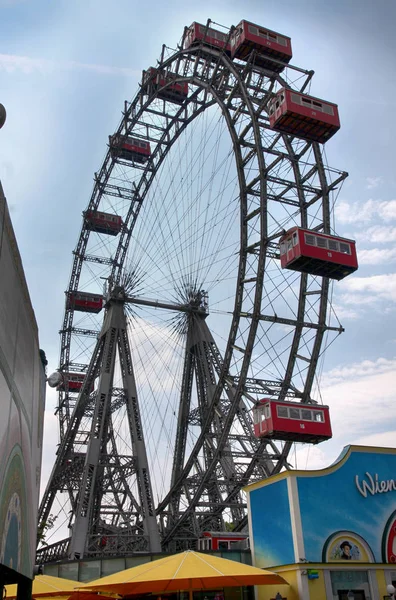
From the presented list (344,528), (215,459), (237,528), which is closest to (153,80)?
(215,459)

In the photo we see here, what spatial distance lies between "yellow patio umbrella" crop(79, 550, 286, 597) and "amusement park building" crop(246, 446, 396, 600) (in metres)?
3.37

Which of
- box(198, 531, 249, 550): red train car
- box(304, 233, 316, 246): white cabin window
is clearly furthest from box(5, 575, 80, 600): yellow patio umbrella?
box(304, 233, 316, 246): white cabin window

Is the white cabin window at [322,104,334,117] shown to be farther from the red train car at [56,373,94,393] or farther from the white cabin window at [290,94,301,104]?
the red train car at [56,373,94,393]

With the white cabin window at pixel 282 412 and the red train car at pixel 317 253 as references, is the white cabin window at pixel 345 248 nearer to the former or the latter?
the red train car at pixel 317 253

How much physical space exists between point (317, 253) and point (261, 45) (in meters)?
10.0

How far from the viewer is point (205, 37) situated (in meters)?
29.5

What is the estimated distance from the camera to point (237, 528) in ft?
82.3

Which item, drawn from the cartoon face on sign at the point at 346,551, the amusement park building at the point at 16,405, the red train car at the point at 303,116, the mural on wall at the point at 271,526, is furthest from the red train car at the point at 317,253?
the amusement park building at the point at 16,405

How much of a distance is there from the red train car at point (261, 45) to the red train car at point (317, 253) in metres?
8.61

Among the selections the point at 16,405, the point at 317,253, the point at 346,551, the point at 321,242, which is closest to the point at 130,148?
the point at 321,242

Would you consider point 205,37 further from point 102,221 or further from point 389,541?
point 389,541

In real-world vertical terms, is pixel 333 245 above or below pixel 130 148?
below

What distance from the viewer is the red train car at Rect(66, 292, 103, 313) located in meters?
41.0

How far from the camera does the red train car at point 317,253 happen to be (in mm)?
22719
